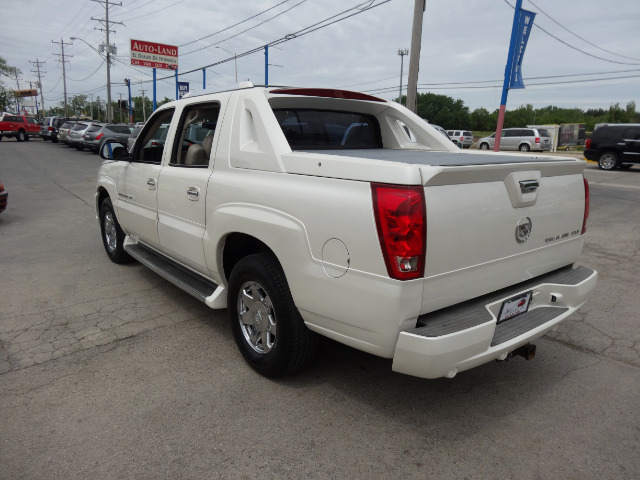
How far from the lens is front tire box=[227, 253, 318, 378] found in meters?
2.84

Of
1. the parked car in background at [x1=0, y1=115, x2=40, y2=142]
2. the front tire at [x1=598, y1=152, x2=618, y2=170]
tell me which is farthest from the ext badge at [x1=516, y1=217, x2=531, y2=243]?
the parked car in background at [x1=0, y1=115, x2=40, y2=142]

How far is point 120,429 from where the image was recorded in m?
2.62

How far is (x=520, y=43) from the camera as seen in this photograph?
11.6m

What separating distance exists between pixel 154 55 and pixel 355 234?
4321 centimetres

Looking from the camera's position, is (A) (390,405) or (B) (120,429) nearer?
(B) (120,429)

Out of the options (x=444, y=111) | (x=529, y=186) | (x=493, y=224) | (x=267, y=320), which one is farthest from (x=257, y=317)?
(x=444, y=111)

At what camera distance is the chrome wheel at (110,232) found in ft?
18.6

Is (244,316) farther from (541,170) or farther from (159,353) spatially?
(541,170)

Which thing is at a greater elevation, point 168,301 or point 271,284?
point 271,284

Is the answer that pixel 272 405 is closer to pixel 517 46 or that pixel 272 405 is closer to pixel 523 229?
pixel 523 229

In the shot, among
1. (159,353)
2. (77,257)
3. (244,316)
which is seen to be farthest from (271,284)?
(77,257)

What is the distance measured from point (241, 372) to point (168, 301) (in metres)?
1.66

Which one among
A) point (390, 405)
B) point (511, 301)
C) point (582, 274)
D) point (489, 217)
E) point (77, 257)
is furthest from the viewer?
point (77, 257)

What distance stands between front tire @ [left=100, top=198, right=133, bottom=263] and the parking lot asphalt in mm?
1019
